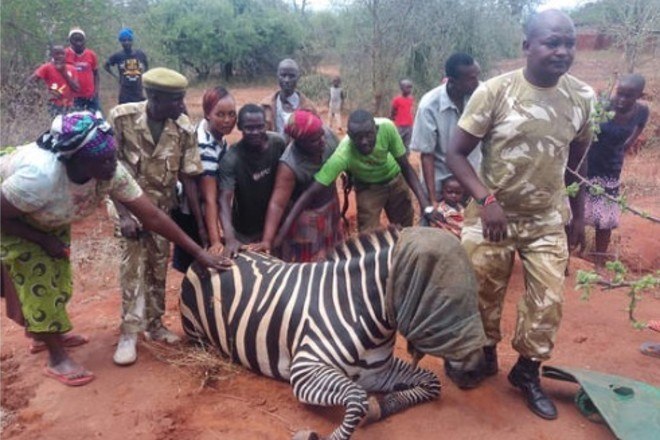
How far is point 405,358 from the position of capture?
4203 mm

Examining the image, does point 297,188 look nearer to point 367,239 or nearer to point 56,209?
point 367,239

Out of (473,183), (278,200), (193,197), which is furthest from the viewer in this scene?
(278,200)

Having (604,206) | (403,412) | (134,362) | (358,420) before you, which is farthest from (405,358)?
(604,206)

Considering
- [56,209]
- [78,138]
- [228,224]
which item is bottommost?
[228,224]

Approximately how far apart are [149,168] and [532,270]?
93.9 inches

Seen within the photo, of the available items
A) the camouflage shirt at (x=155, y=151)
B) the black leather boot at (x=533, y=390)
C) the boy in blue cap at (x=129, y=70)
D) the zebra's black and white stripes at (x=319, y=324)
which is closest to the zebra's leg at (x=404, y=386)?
the zebra's black and white stripes at (x=319, y=324)

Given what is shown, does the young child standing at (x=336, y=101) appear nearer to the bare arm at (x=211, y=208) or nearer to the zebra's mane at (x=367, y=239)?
the bare arm at (x=211, y=208)

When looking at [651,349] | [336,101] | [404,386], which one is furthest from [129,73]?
[651,349]

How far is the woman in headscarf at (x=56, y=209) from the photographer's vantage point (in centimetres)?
319

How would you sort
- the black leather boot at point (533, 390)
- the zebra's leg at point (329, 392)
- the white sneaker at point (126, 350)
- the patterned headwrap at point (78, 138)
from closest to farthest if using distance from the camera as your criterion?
the zebra's leg at point (329, 392)
the patterned headwrap at point (78, 138)
the black leather boot at point (533, 390)
the white sneaker at point (126, 350)

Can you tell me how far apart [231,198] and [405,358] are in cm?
162

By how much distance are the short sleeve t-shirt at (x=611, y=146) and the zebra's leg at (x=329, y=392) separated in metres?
4.00

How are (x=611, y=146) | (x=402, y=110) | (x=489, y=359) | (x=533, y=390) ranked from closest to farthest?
1. (x=533, y=390)
2. (x=489, y=359)
3. (x=611, y=146)
4. (x=402, y=110)

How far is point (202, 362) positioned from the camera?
3924mm
